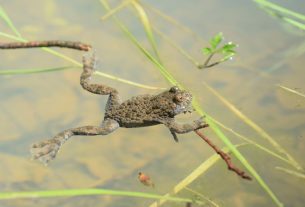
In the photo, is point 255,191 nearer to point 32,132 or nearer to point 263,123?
point 263,123

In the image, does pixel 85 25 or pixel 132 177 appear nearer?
pixel 132 177

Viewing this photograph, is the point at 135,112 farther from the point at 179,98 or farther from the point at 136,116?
the point at 179,98

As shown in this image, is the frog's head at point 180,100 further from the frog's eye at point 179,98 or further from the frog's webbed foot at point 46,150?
the frog's webbed foot at point 46,150

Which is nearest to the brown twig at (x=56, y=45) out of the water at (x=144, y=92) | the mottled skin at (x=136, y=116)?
A: the mottled skin at (x=136, y=116)

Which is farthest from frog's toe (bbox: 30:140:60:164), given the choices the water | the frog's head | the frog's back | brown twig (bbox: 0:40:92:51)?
the frog's head

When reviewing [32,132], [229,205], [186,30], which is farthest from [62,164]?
[186,30]

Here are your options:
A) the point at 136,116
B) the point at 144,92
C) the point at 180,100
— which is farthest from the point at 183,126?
the point at 144,92

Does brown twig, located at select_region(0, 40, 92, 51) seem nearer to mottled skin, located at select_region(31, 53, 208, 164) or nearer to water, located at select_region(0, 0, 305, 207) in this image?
mottled skin, located at select_region(31, 53, 208, 164)

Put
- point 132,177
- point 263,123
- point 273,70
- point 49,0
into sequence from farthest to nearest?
point 49,0 → point 273,70 → point 263,123 → point 132,177
